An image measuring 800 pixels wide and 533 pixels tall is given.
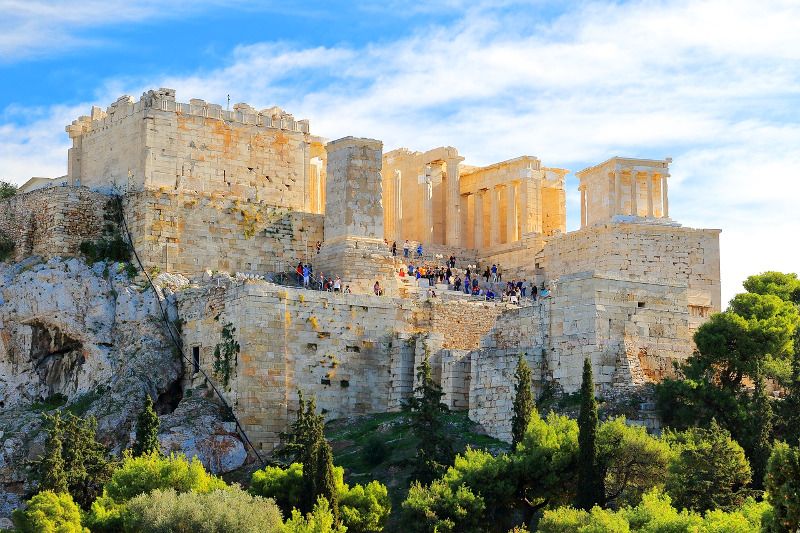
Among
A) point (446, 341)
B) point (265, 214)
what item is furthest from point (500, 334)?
point (265, 214)

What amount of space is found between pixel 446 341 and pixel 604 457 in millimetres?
12166

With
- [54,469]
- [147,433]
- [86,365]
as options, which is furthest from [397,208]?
[54,469]

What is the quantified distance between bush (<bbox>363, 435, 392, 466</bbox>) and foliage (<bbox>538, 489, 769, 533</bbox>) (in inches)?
287

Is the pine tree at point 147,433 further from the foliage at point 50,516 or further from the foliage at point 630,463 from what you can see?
A: the foliage at point 630,463

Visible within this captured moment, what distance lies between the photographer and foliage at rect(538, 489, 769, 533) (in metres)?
41.3

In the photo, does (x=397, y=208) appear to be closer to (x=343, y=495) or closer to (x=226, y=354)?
(x=226, y=354)

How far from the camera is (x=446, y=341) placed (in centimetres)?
5722

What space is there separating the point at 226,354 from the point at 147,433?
5556 mm

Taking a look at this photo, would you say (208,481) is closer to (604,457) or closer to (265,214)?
(604,457)

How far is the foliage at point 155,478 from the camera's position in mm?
47625

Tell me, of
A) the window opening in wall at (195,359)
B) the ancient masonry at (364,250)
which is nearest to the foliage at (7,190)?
the ancient masonry at (364,250)

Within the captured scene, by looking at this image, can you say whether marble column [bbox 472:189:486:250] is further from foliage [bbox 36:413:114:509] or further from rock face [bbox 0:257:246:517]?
foliage [bbox 36:413:114:509]

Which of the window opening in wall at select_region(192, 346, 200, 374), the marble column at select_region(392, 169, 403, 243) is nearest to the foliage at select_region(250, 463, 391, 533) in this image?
the window opening in wall at select_region(192, 346, 200, 374)

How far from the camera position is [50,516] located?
152ft
